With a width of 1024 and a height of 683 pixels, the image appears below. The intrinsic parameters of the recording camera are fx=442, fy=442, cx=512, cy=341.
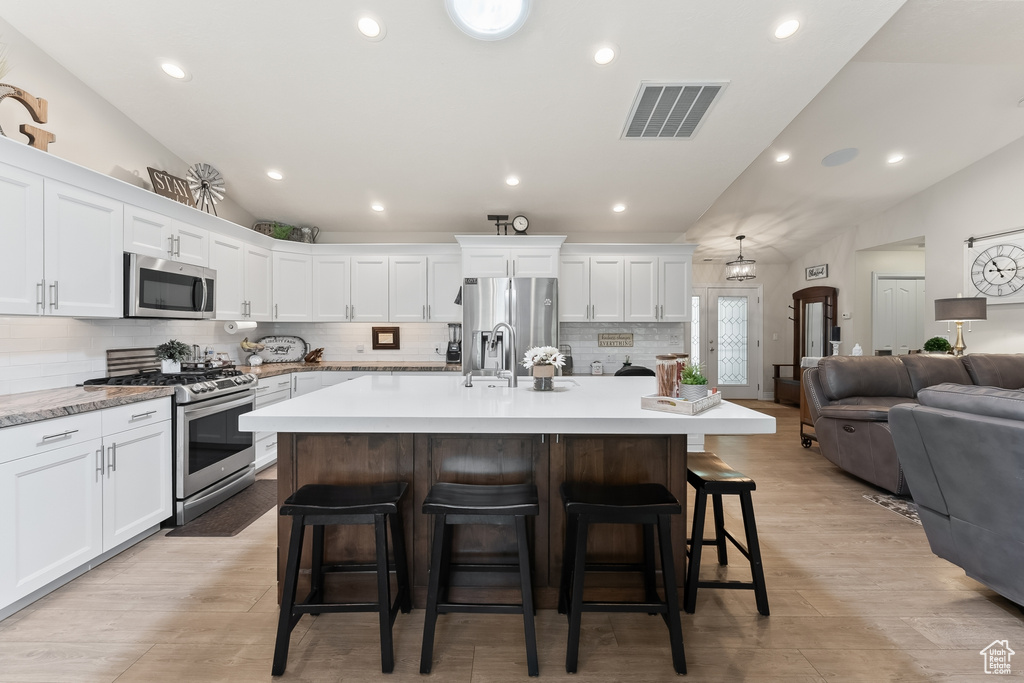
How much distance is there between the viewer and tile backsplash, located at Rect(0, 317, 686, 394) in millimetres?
2574

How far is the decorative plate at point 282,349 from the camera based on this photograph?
16.9ft

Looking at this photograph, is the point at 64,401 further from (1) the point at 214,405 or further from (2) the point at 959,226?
(2) the point at 959,226

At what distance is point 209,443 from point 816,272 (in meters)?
8.47

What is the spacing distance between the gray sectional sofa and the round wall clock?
4.18m

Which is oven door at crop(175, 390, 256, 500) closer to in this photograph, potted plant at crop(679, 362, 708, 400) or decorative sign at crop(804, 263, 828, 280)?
potted plant at crop(679, 362, 708, 400)

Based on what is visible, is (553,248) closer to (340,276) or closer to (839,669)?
(340,276)

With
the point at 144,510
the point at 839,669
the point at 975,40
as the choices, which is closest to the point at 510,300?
the point at 144,510

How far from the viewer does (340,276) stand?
5.05 metres

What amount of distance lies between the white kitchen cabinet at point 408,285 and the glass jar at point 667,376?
12.1 feet

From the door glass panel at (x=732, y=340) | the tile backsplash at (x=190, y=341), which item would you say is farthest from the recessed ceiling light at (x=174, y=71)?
the door glass panel at (x=732, y=340)

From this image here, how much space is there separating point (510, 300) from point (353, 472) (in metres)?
3.00

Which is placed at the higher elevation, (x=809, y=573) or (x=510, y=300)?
(x=510, y=300)
